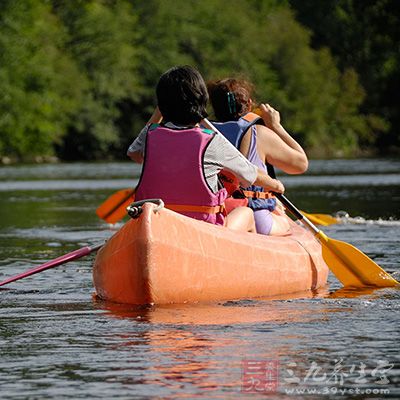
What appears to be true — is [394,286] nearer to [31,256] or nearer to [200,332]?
[200,332]

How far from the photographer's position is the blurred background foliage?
205 feet

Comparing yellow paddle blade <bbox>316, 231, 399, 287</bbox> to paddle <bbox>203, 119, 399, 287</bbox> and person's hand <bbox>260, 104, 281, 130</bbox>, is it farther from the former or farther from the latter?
person's hand <bbox>260, 104, 281, 130</bbox>

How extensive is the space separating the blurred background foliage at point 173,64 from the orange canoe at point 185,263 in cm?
4740

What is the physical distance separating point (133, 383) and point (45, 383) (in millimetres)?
377

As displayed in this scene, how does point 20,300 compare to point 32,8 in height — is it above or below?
below

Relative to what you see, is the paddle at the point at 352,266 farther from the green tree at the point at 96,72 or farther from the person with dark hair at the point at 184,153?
the green tree at the point at 96,72

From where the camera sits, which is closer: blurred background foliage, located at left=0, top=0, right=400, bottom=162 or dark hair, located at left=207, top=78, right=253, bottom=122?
dark hair, located at left=207, top=78, right=253, bottom=122

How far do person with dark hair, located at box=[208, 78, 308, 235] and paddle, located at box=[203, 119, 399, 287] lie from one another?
1.03ft

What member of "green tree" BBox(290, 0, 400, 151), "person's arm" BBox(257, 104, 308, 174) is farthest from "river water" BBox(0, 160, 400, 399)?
"green tree" BBox(290, 0, 400, 151)

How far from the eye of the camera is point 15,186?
3266cm

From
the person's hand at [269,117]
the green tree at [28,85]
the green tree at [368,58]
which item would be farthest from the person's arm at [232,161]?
the green tree at [368,58]

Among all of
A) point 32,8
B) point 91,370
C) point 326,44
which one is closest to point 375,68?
point 326,44

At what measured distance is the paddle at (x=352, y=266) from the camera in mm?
10359

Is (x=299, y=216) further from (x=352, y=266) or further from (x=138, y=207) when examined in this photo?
(x=138, y=207)
